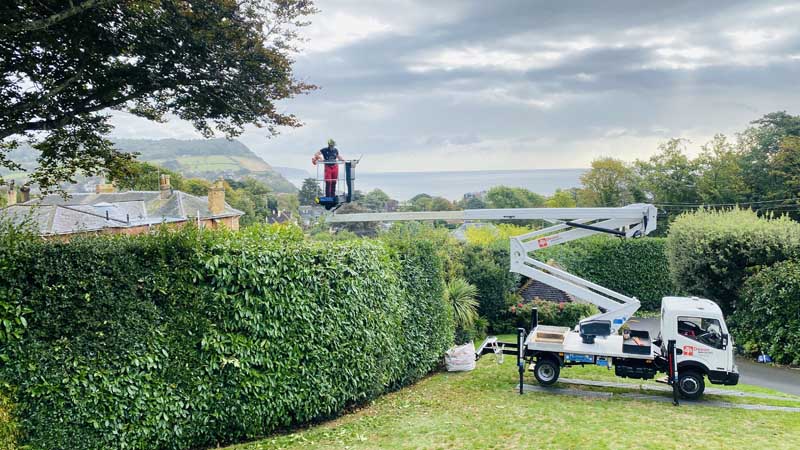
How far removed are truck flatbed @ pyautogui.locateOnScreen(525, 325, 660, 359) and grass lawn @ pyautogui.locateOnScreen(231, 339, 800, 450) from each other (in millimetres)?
921

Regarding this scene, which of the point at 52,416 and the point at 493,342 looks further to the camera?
the point at 493,342

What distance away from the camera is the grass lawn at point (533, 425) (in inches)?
286

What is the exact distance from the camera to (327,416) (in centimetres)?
891

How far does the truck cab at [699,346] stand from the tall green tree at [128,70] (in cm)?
895

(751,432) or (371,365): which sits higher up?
(371,365)

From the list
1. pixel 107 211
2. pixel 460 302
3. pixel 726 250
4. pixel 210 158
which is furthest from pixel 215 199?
pixel 210 158

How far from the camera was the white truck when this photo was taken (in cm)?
976

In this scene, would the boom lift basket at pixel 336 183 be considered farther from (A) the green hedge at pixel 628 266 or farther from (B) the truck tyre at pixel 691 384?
(A) the green hedge at pixel 628 266

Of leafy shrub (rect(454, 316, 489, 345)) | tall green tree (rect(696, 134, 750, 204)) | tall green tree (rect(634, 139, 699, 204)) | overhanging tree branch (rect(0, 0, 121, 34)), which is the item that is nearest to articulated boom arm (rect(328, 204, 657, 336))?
leafy shrub (rect(454, 316, 489, 345))

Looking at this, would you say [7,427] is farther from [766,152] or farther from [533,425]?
[766,152]

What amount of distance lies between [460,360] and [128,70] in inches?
379

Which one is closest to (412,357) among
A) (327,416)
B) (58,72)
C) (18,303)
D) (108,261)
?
(327,416)

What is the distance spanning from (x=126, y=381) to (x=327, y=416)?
3412 millimetres

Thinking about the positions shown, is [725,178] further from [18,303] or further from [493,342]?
[18,303]
